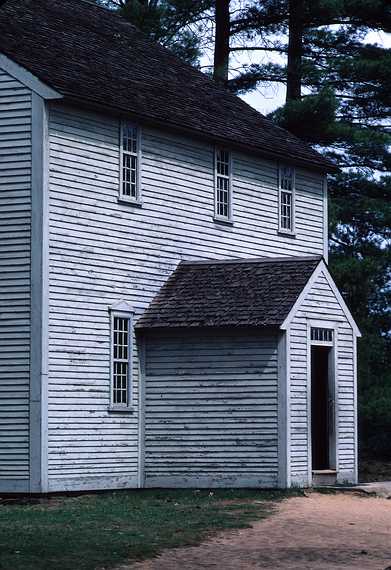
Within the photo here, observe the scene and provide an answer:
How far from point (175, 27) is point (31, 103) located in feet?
62.5

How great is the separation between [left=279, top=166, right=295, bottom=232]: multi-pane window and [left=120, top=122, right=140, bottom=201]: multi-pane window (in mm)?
5664

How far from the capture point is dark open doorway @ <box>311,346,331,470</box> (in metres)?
30.5

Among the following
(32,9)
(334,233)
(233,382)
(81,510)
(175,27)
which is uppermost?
(175,27)

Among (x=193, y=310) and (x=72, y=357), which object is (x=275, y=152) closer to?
(x=193, y=310)

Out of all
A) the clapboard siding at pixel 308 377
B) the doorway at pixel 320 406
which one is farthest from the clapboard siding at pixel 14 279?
the doorway at pixel 320 406

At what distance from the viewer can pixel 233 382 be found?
28500 millimetres

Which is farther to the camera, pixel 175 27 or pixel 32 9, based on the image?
pixel 175 27

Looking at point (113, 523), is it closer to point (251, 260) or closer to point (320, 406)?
point (251, 260)

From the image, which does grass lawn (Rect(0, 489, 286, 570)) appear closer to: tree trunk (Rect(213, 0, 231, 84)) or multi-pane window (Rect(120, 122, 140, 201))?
multi-pane window (Rect(120, 122, 140, 201))

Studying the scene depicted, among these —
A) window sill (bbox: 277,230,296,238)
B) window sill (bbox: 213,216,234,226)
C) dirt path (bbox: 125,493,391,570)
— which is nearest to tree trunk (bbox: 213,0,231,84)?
window sill (bbox: 277,230,296,238)

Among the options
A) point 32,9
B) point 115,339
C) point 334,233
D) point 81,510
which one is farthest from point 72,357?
point 334,233

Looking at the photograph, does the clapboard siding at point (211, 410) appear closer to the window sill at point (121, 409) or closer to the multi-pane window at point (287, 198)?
the window sill at point (121, 409)

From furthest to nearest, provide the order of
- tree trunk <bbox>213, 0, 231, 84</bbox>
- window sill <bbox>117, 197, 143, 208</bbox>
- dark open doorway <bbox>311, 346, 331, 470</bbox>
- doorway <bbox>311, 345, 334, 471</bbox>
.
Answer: tree trunk <bbox>213, 0, 231, 84</bbox>
dark open doorway <bbox>311, 346, 331, 470</bbox>
doorway <bbox>311, 345, 334, 471</bbox>
window sill <bbox>117, 197, 143, 208</bbox>

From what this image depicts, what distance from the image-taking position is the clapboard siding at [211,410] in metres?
28.1
